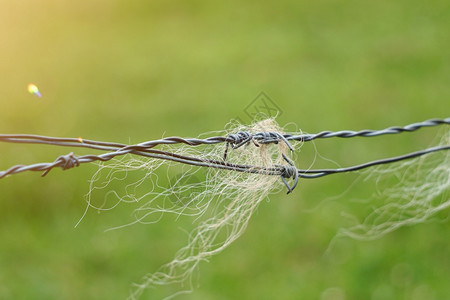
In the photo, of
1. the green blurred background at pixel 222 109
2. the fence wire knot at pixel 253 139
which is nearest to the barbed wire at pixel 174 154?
the fence wire knot at pixel 253 139

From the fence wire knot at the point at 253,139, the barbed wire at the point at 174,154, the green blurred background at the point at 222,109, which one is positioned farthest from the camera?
the green blurred background at the point at 222,109

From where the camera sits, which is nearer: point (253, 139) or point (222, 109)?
point (253, 139)

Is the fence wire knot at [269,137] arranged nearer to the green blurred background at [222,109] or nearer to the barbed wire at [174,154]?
the barbed wire at [174,154]

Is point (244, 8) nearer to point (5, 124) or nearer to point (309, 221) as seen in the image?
point (5, 124)

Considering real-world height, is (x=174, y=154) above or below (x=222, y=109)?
below

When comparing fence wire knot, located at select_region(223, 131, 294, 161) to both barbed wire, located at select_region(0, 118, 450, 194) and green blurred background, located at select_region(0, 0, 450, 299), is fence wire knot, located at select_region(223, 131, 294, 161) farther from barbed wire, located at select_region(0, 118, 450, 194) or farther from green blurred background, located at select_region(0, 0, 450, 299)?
green blurred background, located at select_region(0, 0, 450, 299)

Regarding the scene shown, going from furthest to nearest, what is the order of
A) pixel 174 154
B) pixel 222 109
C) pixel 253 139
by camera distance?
pixel 222 109, pixel 253 139, pixel 174 154

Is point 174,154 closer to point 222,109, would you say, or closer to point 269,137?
point 269,137

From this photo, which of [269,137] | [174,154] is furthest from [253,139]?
[174,154]

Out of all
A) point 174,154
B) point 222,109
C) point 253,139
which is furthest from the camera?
point 222,109

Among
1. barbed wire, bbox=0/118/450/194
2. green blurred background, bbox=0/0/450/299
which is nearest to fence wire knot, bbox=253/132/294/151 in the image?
barbed wire, bbox=0/118/450/194
